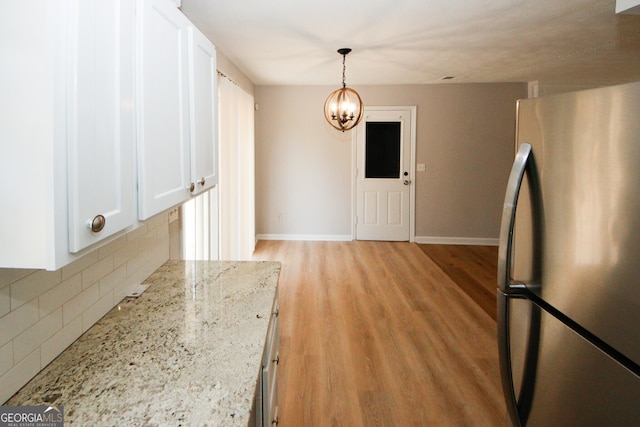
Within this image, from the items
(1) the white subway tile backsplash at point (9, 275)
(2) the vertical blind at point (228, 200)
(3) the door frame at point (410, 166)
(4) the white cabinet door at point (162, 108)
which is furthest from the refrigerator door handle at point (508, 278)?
(3) the door frame at point (410, 166)

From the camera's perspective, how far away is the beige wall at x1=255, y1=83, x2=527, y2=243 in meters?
6.18

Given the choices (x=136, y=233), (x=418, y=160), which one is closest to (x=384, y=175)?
(x=418, y=160)

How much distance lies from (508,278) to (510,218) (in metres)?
Result: 0.18

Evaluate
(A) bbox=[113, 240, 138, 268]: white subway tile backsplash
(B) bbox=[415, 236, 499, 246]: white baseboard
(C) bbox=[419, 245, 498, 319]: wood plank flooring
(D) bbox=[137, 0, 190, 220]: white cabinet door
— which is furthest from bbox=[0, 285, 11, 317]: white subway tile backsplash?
(B) bbox=[415, 236, 499, 246]: white baseboard

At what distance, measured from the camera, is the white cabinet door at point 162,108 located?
1.12m

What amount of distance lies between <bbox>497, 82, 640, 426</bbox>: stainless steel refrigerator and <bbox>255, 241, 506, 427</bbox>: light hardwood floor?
120 centimetres

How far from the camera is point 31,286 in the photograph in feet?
3.47

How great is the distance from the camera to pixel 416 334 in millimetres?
3203

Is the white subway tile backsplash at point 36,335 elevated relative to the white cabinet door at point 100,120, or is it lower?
lower

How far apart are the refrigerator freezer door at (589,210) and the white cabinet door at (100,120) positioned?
3.56 feet

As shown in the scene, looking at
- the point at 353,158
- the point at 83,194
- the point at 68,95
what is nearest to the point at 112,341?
the point at 83,194

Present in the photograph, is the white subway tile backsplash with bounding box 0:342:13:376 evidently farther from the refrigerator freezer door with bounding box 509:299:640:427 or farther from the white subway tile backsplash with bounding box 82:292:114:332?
the refrigerator freezer door with bounding box 509:299:640:427

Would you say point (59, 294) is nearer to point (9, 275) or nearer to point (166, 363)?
point (9, 275)

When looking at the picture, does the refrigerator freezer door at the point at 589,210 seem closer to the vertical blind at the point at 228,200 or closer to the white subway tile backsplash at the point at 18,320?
the white subway tile backsplash at the point at 18,320
